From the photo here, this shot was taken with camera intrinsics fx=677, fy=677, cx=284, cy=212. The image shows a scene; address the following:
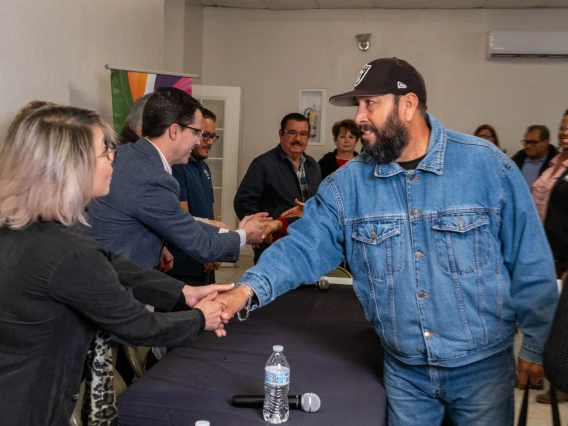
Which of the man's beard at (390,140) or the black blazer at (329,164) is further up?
the man's beard at (390,140)

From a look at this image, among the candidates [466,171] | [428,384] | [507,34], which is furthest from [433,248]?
[507,34]

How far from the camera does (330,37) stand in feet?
28.9

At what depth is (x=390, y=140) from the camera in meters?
2.06

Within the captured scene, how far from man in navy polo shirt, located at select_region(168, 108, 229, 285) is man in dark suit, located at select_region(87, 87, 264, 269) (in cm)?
102

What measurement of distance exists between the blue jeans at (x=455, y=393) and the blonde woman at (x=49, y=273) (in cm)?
89

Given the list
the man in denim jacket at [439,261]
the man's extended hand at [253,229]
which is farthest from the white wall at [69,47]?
the man in denim jacket at [439,261]

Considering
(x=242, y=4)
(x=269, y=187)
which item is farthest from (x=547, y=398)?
(x=242, y=4)

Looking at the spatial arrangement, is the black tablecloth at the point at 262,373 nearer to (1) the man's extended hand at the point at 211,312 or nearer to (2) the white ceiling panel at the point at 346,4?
(1) the man's extended hand at the point at 211,312

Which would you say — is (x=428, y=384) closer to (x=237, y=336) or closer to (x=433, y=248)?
(x=433, y=248)

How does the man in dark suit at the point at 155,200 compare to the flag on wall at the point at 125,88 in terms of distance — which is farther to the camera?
the flag on wall at the point at 125,88

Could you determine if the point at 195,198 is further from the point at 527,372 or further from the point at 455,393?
the point at 527,372

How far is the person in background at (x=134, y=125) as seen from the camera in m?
3.53

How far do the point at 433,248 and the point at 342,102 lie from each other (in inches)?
24.0

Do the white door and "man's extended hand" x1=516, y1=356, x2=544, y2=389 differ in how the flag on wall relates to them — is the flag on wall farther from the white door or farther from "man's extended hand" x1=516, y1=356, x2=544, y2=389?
"man's extended hand" x1=516, y1=356, x2=544, y2=389
